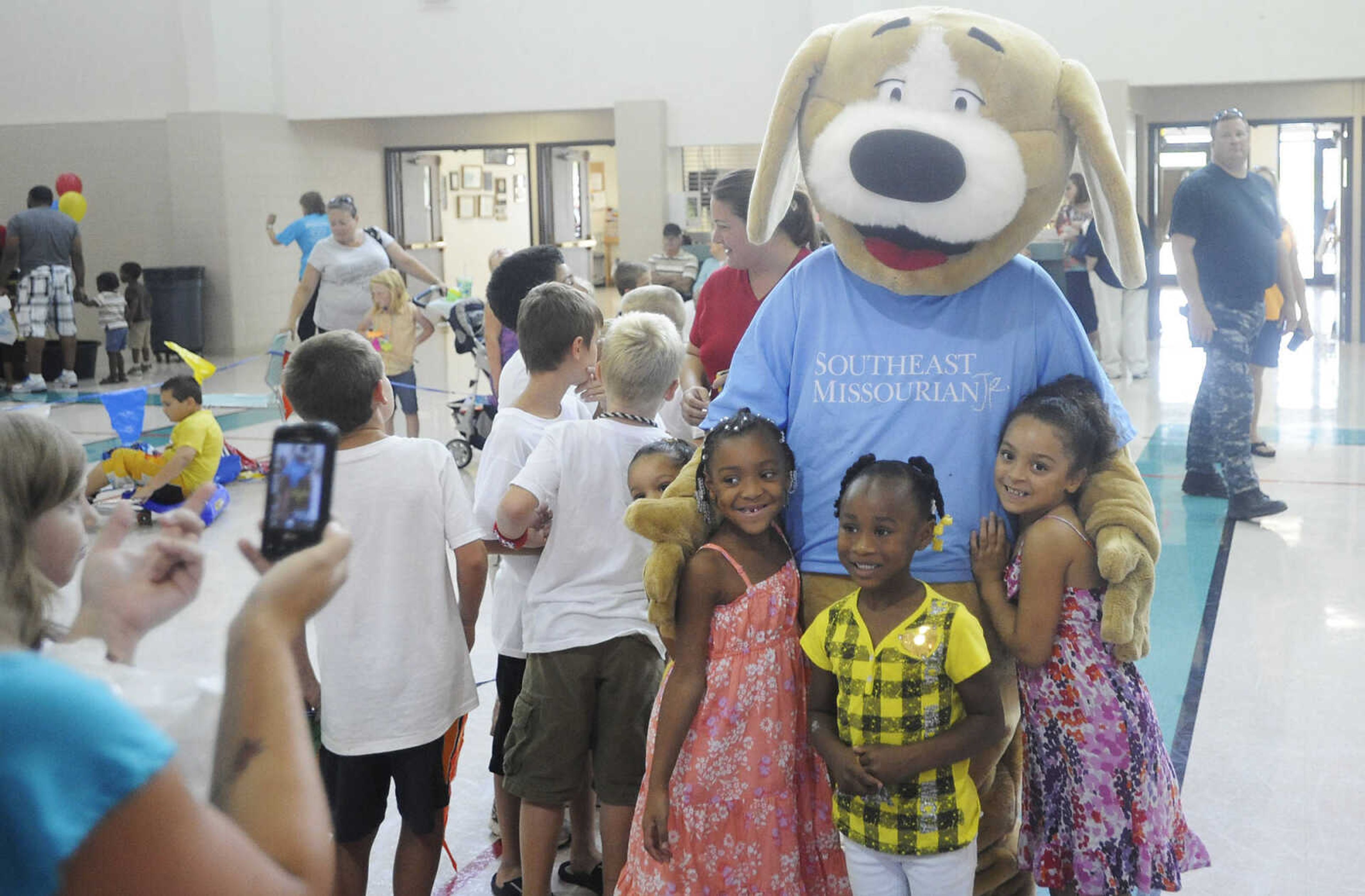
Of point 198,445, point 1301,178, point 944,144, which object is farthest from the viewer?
point 1301,178

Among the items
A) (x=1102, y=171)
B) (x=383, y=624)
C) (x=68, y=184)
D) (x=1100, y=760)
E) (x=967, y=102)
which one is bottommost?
(x=1100, y=760)

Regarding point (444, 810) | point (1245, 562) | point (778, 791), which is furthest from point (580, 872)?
point (1245, 562)

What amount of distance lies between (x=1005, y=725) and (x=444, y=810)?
1167 mm

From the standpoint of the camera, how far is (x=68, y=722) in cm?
99

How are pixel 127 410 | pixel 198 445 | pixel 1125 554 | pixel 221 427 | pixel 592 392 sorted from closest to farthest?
pixel 1125 554, pixel 592 392, pixel 198 445, pixel 127 410, pixel 221 427

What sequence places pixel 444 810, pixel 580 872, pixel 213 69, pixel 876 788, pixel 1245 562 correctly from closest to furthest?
pixel 876 788 < pixel 444 810 < pixel 580 872 < pixel 1245 562 < pixel 213 69

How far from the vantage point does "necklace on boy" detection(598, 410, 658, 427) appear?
280 cm

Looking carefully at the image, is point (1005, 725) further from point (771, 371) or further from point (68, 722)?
point (68, 722)

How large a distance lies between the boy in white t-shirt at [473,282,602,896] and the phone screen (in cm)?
139

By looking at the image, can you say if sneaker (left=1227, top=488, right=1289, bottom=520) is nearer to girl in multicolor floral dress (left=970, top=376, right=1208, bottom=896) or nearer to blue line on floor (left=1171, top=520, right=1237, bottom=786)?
blue line on floor (left=1171, top=520, right=1237, bottom=786)

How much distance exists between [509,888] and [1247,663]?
2616mm

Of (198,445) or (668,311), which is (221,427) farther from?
(668,311)

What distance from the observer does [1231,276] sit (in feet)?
19.9

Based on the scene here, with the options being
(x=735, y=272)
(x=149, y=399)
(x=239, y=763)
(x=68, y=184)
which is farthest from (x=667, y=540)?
(x=68, y=184)
